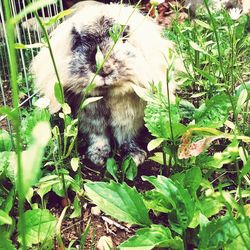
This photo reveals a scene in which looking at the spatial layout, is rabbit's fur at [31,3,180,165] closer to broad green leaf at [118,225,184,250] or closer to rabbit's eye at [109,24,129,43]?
rabbit's eye at [109,24,129,43]

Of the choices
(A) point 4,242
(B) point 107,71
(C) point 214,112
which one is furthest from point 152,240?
(B) point 107,71

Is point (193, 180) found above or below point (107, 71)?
below

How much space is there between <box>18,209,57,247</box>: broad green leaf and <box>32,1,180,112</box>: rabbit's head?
604 mm

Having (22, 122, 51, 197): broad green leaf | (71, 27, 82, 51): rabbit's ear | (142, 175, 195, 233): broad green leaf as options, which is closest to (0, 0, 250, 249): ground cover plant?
(142, 175, 195, 233): broad green leaf

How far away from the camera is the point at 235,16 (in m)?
1.24

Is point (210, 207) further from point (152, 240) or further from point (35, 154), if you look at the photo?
point (35, 154)

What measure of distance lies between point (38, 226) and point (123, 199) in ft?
0.91

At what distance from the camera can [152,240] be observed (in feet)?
3.89

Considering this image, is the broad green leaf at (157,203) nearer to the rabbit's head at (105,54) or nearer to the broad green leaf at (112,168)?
the broad green leaf at (112,168)

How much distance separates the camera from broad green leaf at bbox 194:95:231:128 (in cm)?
150

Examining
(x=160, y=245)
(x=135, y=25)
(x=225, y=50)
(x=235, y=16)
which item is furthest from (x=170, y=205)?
(x=225, y=50)

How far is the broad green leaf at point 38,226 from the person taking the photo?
1268 mm

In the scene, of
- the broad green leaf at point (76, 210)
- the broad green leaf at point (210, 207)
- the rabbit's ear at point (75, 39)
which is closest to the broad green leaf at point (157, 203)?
the broad green leaf at point (210, 207)

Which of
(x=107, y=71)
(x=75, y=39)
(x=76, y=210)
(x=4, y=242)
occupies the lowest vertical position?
(x=76, y=210)
